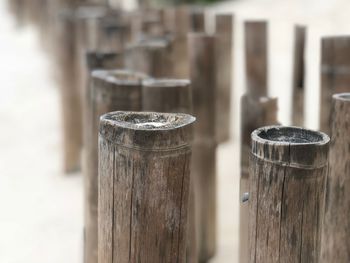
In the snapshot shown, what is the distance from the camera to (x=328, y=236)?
7.32ft

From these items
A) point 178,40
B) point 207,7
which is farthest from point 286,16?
point 178,40

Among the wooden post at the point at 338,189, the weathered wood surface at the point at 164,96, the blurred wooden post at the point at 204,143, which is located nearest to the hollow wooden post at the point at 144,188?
the wooden post at the point at 338,189

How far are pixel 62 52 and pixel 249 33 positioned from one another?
1.61 m

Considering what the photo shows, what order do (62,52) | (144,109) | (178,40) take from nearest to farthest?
(144,109)
(178,40)
(62,52)

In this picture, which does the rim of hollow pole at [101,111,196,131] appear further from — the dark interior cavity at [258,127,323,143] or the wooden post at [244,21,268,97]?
the wooden post at [244,21,268,97]

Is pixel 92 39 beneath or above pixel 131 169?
above

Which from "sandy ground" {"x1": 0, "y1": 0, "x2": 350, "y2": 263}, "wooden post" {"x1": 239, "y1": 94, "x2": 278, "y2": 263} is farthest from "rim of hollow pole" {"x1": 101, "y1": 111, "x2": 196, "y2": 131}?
"sandy ground" {"x1": 0, "y1": 0, "x2": 350, "y2": 263}

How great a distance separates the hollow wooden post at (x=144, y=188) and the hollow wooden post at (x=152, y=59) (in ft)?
5.46

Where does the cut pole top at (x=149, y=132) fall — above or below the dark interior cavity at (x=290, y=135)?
above

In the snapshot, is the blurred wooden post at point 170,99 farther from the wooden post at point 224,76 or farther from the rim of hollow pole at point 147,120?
the wooden post at point 224,76

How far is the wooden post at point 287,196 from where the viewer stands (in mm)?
1508

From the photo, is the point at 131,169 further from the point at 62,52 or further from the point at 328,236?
the point at 62,52

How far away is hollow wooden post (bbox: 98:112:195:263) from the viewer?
151 centimetres

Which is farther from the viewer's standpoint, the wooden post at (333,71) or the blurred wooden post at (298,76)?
the blurred wooden post at (298,76)
